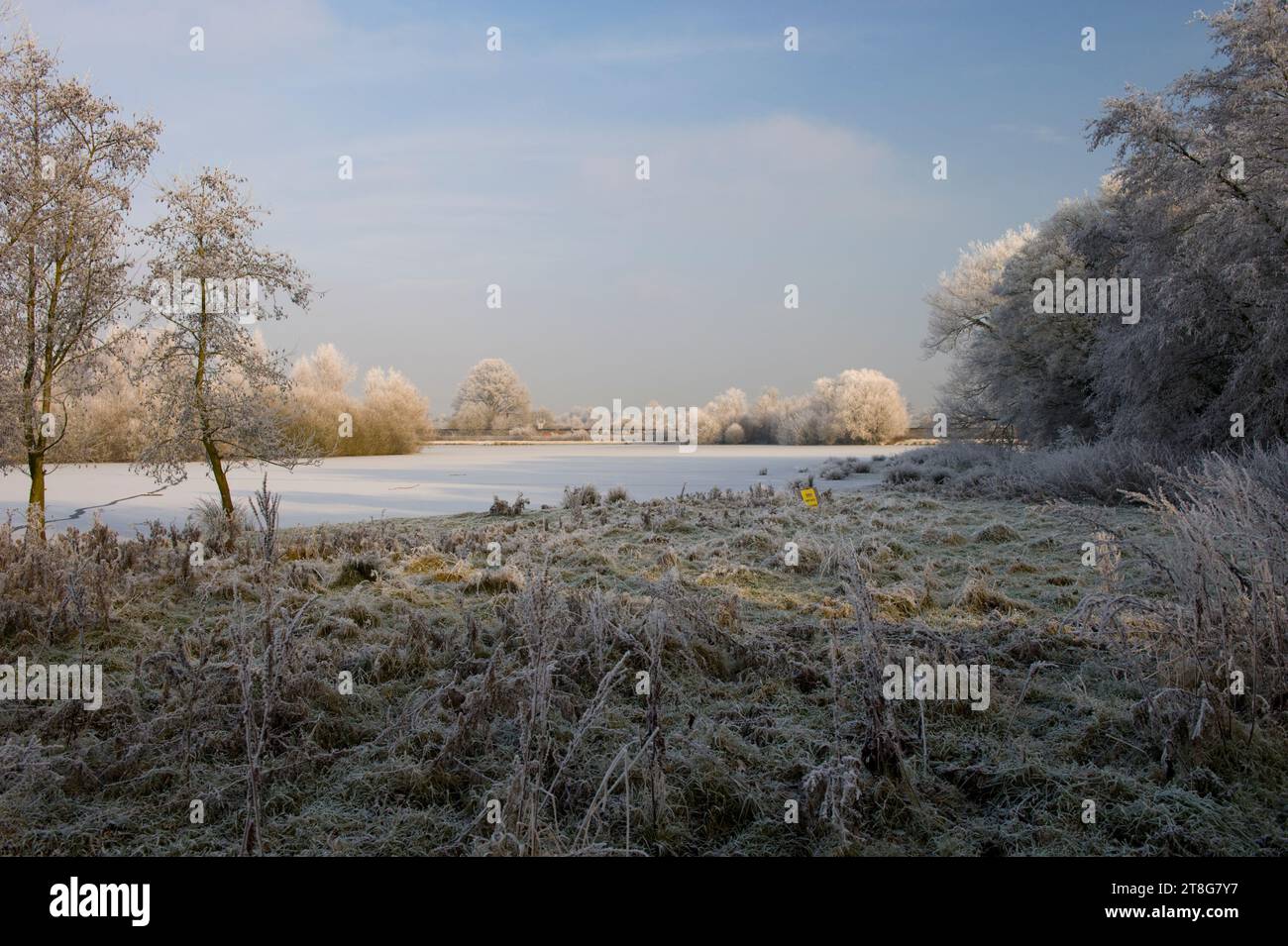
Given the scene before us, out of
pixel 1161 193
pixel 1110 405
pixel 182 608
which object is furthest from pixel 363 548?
pixel 1110 405

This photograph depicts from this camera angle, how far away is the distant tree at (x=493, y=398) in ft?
135

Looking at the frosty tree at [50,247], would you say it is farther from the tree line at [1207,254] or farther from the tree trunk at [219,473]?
the tree line at [1207,254]

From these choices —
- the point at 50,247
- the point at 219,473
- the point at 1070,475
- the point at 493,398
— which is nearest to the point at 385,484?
the point at 219,473

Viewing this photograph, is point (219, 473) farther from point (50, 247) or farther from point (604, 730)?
point (604, 730)

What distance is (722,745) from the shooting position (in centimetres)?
314

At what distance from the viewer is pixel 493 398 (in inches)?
1619

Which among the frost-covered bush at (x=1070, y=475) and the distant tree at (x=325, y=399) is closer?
the frost-covered bush at (x=1070, y=475)

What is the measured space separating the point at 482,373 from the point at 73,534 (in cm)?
3570

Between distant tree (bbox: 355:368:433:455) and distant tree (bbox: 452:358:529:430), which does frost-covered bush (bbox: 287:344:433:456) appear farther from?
distant tree (bbox: 452:358:529:430)

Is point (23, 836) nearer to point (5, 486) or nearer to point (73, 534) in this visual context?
point (73, 534)

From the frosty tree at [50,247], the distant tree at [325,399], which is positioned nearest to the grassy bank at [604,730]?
the frosty tree at [50,247]

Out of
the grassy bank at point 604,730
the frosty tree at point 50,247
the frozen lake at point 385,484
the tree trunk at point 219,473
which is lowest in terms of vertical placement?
the grassy bank at point 604,730

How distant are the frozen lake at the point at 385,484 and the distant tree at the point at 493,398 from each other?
16.1 metres

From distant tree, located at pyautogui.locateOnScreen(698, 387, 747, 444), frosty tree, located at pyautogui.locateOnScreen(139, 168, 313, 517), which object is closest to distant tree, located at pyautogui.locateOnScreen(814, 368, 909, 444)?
distant tree, located at pyautogui.locateOnScreen(698, 387, 747, 444)
